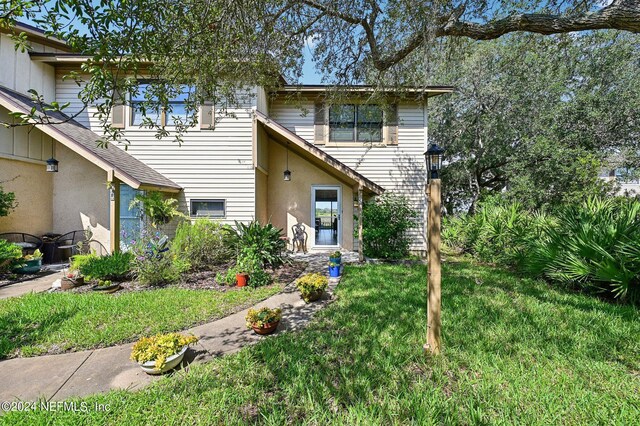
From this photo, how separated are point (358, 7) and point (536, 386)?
675 centimetres

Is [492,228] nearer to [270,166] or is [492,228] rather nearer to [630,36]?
[270,166]

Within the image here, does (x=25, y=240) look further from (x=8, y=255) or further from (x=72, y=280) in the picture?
(x=72, y=280)

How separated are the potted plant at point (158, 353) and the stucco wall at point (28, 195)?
25.1ft

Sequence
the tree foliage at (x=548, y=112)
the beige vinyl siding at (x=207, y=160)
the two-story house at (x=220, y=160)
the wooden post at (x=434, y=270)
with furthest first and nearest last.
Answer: the tree foliage at (x=548, y=112)
the beige vinyl siding at (x=207, y=160)
the two-story house at (x=220, y=160)
the wooden post at (x=434, y=270)

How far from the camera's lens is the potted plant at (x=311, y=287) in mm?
4922

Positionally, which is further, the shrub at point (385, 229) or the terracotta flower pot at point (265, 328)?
the shrub at point (385, 229)

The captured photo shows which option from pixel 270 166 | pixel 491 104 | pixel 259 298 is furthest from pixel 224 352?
pixel 491 104

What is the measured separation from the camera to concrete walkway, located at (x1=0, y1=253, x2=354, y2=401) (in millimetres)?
2723

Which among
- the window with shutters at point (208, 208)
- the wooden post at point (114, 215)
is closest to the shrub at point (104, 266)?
the wooden post at point (114, 215)

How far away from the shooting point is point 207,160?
8.68 metres

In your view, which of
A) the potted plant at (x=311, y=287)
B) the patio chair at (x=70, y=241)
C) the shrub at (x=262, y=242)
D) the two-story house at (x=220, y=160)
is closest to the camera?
the potted plant at (x=311, y=287)

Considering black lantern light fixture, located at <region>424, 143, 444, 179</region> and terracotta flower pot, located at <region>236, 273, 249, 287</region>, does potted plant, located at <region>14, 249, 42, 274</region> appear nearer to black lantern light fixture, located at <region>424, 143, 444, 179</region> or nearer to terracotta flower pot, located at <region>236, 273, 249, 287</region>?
terracotta flower pot, located at <region>236, 273, 249, 287</region>

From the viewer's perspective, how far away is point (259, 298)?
206 inches

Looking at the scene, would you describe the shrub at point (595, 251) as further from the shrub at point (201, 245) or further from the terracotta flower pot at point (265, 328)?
the shrub at point (201, 245)
